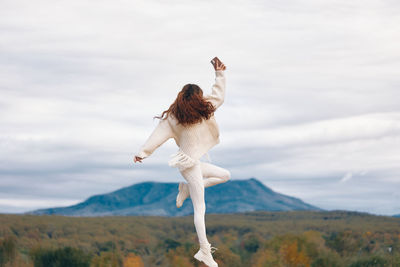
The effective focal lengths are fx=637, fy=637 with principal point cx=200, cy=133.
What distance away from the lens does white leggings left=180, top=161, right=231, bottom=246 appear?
12078 mm

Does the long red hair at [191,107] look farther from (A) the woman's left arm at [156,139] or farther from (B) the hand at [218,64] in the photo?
(B) the hand at [218,64]

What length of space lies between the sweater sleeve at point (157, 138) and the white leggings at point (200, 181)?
72 centimetres

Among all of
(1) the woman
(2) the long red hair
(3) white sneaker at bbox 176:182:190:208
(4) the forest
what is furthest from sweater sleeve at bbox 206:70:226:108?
(4) the forest

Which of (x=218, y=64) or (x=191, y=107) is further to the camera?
(x=218, y=64)

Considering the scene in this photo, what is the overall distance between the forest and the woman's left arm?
2882cm

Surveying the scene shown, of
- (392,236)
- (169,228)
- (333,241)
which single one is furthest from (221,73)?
(169,228)

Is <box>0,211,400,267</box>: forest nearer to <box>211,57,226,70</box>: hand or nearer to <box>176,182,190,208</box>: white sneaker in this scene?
<box>176,182,190,208</box>: white sneaker

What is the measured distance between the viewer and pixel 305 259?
224 ft

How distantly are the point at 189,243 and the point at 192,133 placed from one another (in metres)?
67.8

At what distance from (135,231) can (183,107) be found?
10473 cm

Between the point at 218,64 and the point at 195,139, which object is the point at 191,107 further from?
the point at 218,64

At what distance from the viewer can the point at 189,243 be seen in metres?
78.9

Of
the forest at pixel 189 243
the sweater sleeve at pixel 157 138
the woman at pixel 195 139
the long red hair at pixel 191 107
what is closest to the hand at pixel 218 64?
the woman at pixel 195 139

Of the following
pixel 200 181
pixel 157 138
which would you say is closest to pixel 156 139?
pixel 157 138
